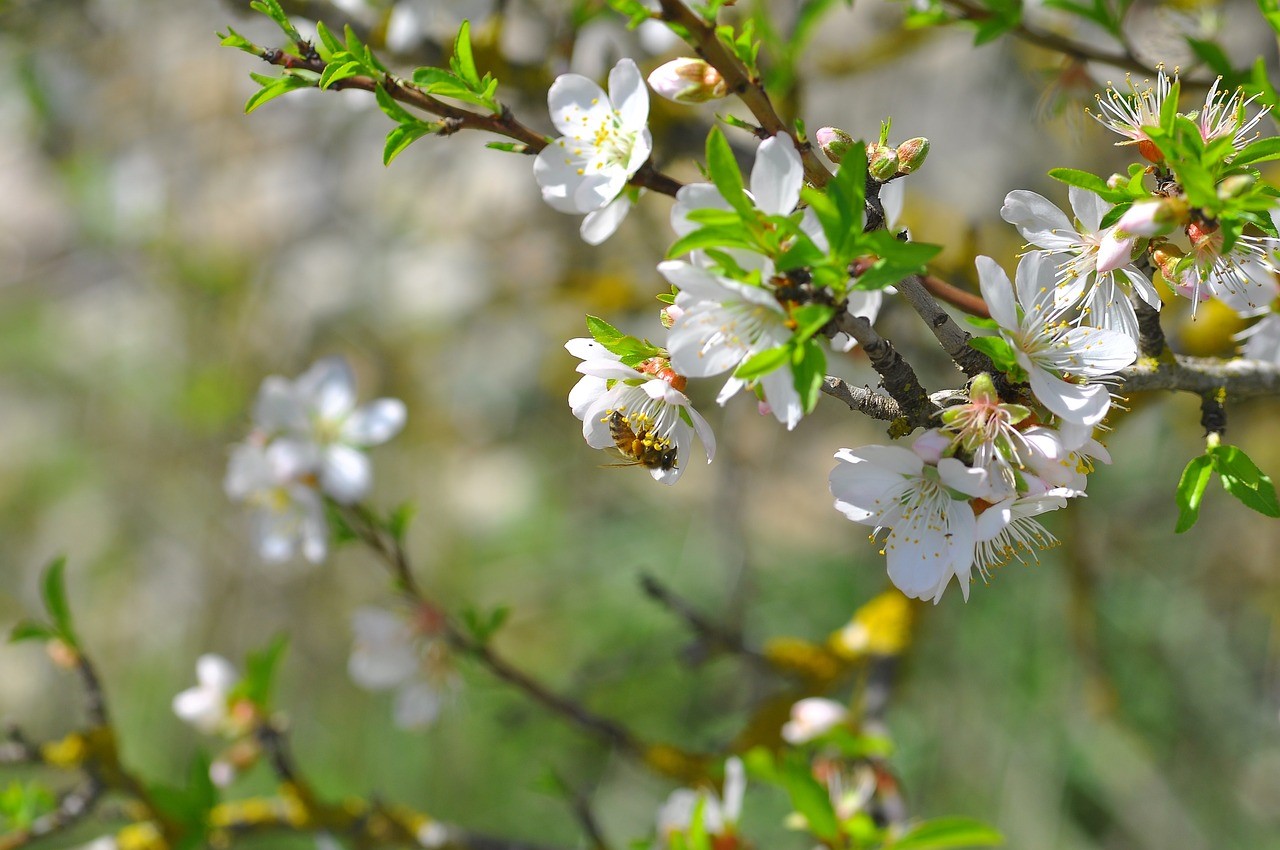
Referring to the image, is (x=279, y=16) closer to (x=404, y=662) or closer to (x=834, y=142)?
(x=834, y=142)

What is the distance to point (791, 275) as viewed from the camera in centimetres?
56

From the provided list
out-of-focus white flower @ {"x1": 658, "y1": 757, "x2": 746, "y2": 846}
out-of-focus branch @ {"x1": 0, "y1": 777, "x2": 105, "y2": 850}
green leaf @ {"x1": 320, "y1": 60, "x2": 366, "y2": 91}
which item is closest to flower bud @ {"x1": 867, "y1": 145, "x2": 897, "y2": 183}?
green leaf @ {"x1": 320, "y1": 60, "x2": 366, "y2": 91}

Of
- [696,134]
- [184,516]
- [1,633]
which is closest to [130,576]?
[184,516]

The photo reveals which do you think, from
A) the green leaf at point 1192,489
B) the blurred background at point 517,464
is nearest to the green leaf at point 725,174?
the green leaf at point 1192,489

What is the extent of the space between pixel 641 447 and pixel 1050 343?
0.96 ft

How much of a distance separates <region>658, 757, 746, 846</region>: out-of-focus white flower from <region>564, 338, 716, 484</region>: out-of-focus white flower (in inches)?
17.8

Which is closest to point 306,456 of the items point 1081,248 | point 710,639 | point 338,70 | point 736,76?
point 710,639

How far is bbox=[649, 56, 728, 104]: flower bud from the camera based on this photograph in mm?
655

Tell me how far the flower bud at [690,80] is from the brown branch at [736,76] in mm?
12

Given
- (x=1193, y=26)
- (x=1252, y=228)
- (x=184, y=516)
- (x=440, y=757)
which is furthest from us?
(x=184, y=516)

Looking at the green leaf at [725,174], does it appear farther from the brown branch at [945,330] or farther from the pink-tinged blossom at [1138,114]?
the pink-tinged blossom at [1138,114]

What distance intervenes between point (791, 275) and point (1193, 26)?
0.92m

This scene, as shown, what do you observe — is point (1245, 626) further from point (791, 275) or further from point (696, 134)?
point (791, 275)

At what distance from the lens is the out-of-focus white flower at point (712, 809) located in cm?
104
